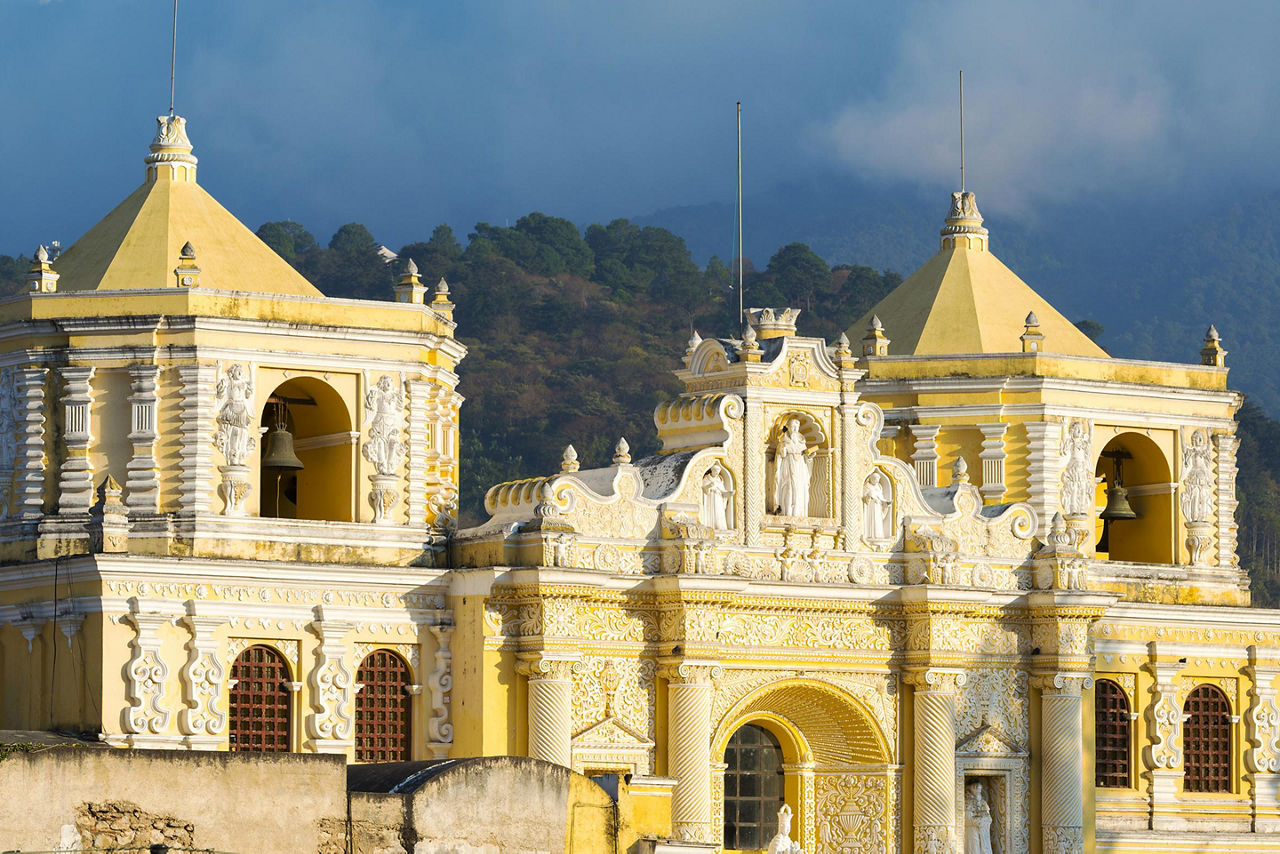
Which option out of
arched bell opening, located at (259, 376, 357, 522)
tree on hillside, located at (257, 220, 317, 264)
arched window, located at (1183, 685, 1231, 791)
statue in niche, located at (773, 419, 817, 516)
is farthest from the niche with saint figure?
tree on hillside, located at (257, 220, 317, 264)

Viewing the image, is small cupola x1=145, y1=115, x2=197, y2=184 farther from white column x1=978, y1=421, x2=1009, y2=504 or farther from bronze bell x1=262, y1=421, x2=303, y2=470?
white column x1=978, y1=421, x2=1009, y2=504

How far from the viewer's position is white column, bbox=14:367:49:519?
116ft

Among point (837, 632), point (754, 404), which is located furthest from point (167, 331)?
point (837, 632)

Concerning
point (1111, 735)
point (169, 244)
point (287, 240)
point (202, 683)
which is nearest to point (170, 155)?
point (169, 244)

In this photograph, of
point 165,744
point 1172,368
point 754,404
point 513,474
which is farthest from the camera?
point 513,474

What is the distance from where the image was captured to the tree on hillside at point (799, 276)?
9212 centimetres

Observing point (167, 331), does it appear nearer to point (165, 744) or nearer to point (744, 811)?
point (165, 744)

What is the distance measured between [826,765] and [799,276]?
185 ft

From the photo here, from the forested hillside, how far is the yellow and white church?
37799 mm

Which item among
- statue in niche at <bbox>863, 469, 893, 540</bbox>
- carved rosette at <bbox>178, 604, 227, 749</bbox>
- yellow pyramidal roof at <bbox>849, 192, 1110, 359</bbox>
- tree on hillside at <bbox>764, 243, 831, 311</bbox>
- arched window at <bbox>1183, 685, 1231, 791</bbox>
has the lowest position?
arched window at <bbox>1183, 685, 1231, 791</bbox>

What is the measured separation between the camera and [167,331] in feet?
114

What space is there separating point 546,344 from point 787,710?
165 ft

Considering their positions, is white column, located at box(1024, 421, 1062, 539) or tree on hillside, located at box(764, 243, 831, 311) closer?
white column, located at box(1024, 421, 1062, 539)

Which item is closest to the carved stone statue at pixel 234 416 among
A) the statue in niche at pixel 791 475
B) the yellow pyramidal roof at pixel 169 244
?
the yellow pyramidal roof at pixel 169 244
